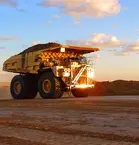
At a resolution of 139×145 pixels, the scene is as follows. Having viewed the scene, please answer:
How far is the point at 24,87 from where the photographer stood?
78.2 ft

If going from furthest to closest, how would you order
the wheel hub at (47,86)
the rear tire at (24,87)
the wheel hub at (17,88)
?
the wheel hub at (17,88), the rear tire at (24,87), the wheel hub at (47,86)

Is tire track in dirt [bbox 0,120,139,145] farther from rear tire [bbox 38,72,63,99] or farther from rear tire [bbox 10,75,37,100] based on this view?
rear tire [bbox 10,75,37,100]

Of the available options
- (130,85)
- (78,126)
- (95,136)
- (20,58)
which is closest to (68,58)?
(20,58)

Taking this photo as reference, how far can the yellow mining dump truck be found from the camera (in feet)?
71.8

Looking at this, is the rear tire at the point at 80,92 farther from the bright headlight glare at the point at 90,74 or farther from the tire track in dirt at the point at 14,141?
the tire track in dirt at the point at 14,141

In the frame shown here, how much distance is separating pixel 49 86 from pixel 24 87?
7.35ft

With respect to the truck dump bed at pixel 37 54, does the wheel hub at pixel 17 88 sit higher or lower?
lower

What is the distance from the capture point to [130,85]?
33.2m

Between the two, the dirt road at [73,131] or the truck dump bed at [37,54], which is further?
the truck dump bed at [37,54]

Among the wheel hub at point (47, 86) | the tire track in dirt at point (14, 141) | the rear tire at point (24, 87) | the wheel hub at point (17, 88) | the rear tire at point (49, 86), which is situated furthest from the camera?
the wheel hub at point (17, 88)

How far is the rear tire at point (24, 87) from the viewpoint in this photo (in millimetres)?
23922

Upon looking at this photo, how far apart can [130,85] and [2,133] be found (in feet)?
85.3

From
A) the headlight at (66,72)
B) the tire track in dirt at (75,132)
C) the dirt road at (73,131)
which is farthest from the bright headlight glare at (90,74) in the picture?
the tire track in dirt at (75,132)

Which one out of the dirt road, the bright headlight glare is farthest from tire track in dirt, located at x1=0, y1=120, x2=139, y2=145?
the bright headlight glare
